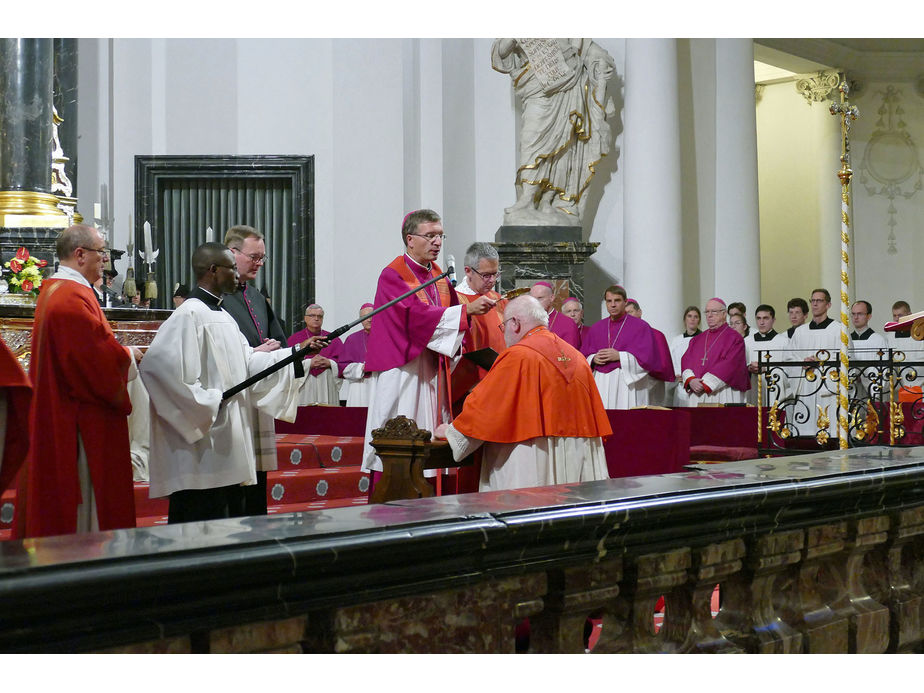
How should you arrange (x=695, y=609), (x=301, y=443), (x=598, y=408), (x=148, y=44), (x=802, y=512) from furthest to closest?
(x=148, y=44) → (x=301, y=443) → (x=598, y=408) → (x=802, y=512) → (x=695, y=609)

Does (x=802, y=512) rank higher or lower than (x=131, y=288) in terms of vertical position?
lower

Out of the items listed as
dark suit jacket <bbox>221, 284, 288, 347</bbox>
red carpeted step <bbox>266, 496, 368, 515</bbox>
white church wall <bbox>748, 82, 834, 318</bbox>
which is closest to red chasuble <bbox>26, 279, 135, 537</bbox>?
dark suit jacket <bbox>221, 284, 288, 347</bbox>

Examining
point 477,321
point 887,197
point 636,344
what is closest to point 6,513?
point 477,321

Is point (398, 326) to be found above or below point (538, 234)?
below

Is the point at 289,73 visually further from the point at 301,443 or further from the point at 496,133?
the point at 301,443

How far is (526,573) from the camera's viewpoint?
1.94m

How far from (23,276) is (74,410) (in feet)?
11.9

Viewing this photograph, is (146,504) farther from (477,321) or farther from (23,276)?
(23,276)

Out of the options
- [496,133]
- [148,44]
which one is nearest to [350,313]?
[496,133]

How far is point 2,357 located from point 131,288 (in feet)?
19.8

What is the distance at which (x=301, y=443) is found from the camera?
275 inches

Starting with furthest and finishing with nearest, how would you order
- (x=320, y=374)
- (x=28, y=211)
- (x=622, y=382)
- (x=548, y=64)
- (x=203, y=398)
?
(x=548, y=64) < (x=320, y=374) < (x=622, y=382) < (x=28, y=211) < (x=203, y=398)

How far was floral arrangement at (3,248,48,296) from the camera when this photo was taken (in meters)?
7.32

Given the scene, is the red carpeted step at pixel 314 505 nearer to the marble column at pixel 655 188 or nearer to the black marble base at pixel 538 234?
the black marble base at pixel 538 234
